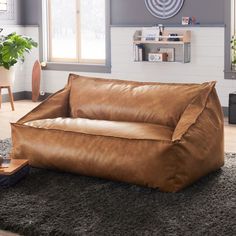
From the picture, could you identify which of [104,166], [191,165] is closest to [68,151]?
[104,166]

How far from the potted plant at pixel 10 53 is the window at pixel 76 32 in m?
0.99

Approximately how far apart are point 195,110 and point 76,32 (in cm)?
468

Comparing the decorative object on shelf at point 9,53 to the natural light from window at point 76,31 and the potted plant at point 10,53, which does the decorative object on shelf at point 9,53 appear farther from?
the natural light from window at point 76,31

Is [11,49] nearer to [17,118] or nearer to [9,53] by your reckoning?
[9,53]

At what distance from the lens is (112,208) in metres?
3.13

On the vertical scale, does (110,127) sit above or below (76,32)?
below

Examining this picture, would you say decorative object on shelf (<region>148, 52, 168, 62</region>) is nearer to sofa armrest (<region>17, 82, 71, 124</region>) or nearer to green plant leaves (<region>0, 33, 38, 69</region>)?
green plant leaves (<region>0, 33, 38, 69</region>)

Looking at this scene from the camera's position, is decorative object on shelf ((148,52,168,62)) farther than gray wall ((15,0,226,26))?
Yes

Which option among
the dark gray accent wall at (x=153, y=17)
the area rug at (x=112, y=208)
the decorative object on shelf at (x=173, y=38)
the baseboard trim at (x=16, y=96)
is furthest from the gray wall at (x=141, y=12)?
the area rug at (x=112, y=208)

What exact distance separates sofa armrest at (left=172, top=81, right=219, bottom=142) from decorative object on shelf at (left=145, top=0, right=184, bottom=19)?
3224 millimetres

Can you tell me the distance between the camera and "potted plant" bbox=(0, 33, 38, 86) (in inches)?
274

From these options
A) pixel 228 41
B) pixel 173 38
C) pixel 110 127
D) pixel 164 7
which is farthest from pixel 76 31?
pixel 110 127

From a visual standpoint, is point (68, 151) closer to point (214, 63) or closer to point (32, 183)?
point (32, 183)

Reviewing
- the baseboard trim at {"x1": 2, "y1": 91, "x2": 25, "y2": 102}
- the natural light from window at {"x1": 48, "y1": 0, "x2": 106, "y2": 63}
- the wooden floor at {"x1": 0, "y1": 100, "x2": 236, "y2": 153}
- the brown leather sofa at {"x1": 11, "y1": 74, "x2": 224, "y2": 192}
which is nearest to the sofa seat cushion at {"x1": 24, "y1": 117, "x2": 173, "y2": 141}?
the brown leather sofa at {"x1": 11, "y1": 74, "x2": 224, "y2": 192}
